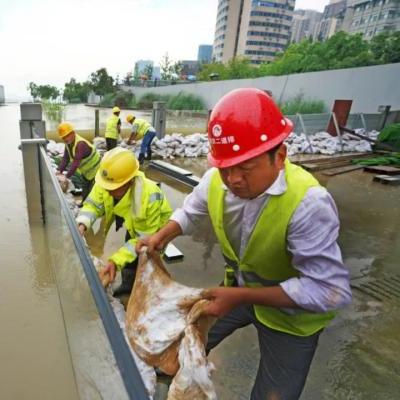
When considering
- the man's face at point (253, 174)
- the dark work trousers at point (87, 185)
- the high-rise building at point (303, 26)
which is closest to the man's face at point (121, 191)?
the man's face at point (253, 174)

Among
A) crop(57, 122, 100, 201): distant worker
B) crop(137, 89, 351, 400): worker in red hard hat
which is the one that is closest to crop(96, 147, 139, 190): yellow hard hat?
crop(137, 89, 351, 400): worker in red hard hat


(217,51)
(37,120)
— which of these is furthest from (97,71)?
(217,51)

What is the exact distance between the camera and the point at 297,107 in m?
14.5

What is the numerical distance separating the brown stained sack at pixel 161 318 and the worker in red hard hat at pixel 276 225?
125mm

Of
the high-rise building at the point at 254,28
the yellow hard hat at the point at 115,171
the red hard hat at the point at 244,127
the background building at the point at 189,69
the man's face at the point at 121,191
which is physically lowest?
the man's face at the point at 121,191

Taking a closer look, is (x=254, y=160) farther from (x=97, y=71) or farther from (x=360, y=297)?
(x=97, y=71)

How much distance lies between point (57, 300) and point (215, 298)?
7.03 ft

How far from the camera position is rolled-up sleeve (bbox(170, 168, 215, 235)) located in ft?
5.04

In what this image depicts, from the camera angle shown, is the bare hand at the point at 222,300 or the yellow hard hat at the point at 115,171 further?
the yellow hard hat at the point at 115,171

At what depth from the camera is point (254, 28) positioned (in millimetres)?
76250

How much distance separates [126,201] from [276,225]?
4.66ft

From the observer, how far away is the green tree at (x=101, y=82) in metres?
37.4

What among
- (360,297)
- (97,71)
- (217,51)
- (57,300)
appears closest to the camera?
(57,300)

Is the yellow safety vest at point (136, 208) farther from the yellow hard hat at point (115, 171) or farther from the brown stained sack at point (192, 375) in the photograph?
the brown stained sack at point (192, 375)
